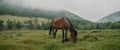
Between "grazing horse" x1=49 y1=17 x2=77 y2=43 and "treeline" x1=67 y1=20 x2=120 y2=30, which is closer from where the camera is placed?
"grazing horse" x1=49 y1=17 x2=77 y2=43

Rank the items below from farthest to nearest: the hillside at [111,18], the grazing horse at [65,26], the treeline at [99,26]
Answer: the treeline at [99,26], the hillside at [111,18], the grazing horse at [65,26]

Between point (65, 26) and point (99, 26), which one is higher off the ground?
point (65, 26)

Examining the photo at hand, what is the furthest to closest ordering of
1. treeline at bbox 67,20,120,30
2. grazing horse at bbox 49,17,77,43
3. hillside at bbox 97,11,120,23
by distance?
treeline at bbox 67,20,120,30, hillside at bbox 97,11,120,23, grazing horse at bbox 49,17,77,43

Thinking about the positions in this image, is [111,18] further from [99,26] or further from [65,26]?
[99,26]

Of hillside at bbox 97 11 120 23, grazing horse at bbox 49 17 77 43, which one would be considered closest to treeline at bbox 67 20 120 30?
hillside at bbox 97 11 120 23

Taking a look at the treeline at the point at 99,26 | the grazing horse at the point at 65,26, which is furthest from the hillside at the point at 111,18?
the grazing horse at the point at 65,26

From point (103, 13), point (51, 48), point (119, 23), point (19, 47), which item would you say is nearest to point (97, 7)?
point (103, 13)

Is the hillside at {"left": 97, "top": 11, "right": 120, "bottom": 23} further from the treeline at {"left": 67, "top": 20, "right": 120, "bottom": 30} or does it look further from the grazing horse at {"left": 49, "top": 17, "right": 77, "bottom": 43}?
the grazing horse at {"left": 49, "top": 17, "right": 77, "bottom": 43}

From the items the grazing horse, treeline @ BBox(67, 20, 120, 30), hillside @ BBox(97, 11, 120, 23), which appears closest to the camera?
the grazing horse

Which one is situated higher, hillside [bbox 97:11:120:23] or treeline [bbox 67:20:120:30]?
hillside [bbox 97:11:120:23]

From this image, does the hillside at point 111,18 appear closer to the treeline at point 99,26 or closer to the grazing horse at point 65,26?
the treeline at point 99,26

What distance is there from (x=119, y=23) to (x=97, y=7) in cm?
487

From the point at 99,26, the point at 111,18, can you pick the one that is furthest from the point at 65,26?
the point at 99,26

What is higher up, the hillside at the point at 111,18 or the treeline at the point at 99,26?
the hillside at the point at 111,18
